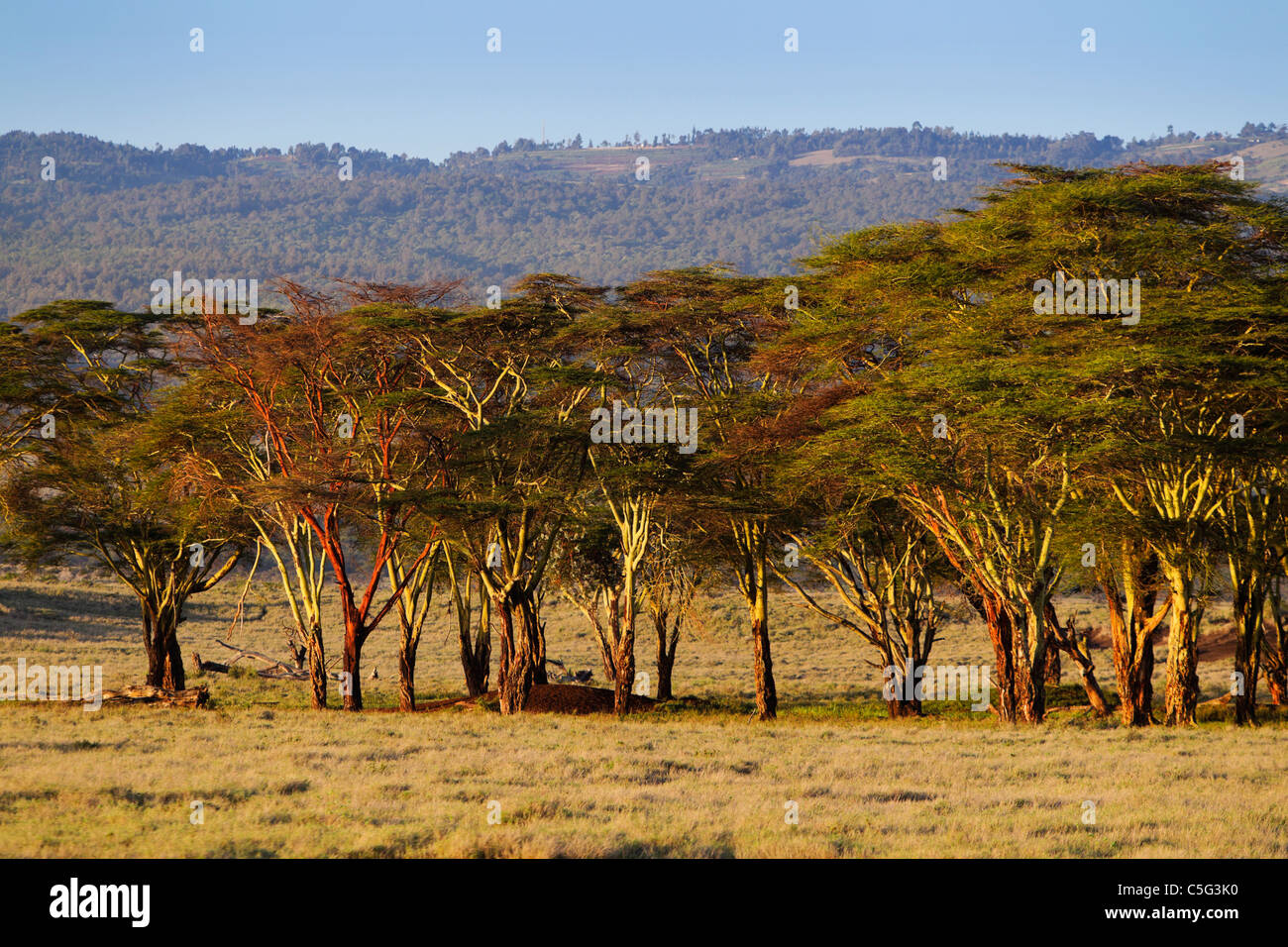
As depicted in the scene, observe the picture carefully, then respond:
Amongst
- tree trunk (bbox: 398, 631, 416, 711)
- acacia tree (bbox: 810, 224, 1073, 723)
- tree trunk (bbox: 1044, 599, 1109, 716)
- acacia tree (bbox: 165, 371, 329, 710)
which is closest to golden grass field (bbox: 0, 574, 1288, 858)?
tree trunk (bbox: 398, 631, 416, 711)

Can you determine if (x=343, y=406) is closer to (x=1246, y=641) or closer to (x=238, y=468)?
(x=238, y=468)

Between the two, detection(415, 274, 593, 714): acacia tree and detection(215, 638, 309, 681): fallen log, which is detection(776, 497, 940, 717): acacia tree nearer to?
detection(415, 274, 593, 714): acacia tree

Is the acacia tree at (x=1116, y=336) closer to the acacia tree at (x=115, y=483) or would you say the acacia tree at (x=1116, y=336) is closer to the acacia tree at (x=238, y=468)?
the acacia tree at (x=238, y=468)

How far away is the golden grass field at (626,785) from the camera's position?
10.4m

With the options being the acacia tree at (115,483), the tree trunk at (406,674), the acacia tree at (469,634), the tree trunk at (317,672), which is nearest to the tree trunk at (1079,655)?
the acacia tree at (469,634)

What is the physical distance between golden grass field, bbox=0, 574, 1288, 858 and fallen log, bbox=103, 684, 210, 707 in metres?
0.61

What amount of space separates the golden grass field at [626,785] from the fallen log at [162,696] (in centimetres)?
61

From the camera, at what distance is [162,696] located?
2462 cm

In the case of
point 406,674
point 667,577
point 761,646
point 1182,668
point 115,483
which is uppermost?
point 115,483

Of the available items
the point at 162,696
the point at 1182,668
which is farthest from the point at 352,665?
the point at 1182,668

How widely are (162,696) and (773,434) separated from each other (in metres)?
14.6

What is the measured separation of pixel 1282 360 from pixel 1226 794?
9.14 m

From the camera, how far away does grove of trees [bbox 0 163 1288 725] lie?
21.2 metres
